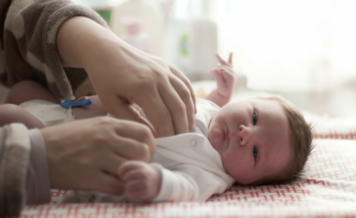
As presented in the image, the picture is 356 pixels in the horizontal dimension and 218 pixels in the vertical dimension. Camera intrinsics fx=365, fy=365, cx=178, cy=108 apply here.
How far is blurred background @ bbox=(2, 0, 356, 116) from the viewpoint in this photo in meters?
2.22

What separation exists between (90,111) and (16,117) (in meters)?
0.19

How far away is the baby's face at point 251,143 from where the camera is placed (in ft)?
3.02

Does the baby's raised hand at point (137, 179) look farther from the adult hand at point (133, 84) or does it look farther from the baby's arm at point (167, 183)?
the adult hand at point (133, 84)

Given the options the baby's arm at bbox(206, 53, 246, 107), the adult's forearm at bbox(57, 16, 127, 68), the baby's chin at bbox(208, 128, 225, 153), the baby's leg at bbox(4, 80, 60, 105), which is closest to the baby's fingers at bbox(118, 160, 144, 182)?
the adult's forearm at bbox(57, 16, 127, 68)

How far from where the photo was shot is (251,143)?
0.92 metres

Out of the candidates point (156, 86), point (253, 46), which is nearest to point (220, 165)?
point (156, 86)

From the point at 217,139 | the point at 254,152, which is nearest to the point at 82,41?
the point at 217,139

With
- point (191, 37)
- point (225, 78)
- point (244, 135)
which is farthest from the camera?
point (191, 37)

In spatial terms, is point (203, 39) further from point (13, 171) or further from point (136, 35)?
point (13, 171)

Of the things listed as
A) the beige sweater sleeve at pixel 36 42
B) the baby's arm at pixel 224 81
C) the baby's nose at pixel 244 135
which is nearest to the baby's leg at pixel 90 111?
the beige sweater sleeve at pixel 36 42

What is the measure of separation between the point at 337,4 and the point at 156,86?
1.93m

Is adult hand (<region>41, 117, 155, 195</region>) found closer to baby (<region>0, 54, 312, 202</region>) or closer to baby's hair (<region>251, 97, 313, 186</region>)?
baby (<region>0, 54, 312, 202</region>)

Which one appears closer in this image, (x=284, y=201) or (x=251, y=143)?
(x=284, y=201)

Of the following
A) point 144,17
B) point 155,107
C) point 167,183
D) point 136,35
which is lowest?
point 136,35
